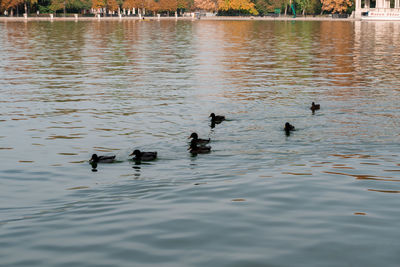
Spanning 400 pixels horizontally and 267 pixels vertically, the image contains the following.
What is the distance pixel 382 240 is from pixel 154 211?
4.25 m

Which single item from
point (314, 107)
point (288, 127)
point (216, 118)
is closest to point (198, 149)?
point (288, 127)

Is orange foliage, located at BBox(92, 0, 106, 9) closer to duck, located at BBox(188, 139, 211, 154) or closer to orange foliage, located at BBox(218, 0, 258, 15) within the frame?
orange foliage, located at BBox(218, 0, 258, 15)

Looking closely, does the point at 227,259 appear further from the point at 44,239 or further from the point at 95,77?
the point at 95,77

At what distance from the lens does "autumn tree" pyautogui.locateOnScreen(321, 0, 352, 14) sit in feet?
534

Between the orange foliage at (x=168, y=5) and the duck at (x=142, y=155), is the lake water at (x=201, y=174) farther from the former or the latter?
the orange foliage at (x=168, y=5)

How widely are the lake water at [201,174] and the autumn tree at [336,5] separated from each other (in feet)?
449

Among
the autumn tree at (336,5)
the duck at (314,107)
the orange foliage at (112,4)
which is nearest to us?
the duck at (314,107)

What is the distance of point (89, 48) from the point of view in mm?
59344

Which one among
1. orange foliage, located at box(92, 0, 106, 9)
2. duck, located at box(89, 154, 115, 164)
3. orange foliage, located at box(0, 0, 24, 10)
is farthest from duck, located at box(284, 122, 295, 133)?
orange foliage, located at box(92, 0, 106, 9)

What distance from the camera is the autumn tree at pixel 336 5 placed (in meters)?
163

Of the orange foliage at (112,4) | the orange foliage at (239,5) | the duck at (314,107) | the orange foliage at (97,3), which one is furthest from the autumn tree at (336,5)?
the duck at (314,107)

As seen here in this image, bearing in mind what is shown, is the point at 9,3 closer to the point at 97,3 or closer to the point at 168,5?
the point at 97,3

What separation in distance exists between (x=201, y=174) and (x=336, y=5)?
158933 mm

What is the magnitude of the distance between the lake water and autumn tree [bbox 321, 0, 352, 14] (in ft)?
449
